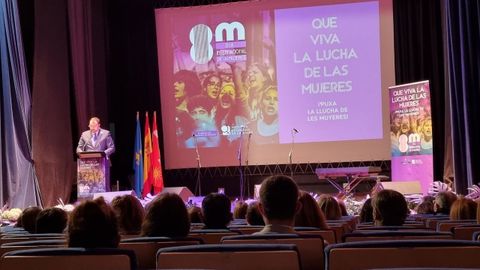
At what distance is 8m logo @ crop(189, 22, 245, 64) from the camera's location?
36.8ft

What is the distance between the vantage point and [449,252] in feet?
5.83

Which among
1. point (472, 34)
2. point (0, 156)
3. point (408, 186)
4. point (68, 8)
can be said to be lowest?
point (408, 186)

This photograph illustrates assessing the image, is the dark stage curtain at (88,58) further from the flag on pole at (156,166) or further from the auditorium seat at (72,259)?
the auditorium seat at (72,259)

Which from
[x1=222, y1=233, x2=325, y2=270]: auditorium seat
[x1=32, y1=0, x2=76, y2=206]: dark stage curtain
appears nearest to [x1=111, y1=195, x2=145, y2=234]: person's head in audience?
[x1=222, y1=233, x2=325, y2=270]: auditorium seat

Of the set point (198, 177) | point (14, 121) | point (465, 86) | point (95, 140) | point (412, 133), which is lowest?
point (198, 177)

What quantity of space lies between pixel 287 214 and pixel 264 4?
8.82 m

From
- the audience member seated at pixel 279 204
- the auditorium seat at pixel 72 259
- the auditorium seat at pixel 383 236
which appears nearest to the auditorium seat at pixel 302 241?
the auditorium seat at pixel 383 236

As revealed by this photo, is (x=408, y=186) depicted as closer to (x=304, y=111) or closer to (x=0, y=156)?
(x=304, y=111)

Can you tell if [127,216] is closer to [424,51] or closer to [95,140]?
[95,140]

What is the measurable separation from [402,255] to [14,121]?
8.39 metres

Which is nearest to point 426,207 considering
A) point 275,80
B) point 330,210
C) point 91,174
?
point 330,210

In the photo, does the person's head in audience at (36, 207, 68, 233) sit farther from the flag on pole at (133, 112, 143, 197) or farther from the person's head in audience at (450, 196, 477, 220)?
the flag on pole at (133, 112, 143, 197)

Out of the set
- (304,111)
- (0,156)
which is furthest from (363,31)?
(0,156)

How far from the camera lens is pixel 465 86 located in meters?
8.73
